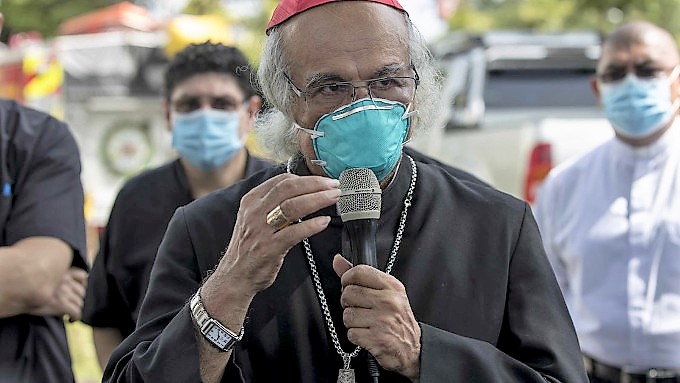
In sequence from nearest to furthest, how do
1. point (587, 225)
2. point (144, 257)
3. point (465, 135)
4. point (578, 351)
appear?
point (578, 351) → point (144, 257) → point (587, 225) → point (465, 135)

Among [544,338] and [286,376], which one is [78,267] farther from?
[544,338]

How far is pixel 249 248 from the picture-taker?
222 cm

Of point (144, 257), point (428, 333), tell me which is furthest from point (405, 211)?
point (144, 257)

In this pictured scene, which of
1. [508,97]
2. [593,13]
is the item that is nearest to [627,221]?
[508,97]

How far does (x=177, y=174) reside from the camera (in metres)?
4.50

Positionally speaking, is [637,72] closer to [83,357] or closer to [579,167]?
[579,167]

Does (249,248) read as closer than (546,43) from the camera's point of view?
Yes

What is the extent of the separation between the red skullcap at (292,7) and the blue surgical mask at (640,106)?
2404 mm

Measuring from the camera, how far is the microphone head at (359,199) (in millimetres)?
2234

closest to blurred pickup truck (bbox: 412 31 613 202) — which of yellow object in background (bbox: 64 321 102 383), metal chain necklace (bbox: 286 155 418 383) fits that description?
yellow object in background (bbox: 64 321 102 383)

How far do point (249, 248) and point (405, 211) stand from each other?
1.81 ft

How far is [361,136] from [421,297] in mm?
433

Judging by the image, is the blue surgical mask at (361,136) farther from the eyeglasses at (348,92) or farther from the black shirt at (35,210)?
the black shirt at (35,210)

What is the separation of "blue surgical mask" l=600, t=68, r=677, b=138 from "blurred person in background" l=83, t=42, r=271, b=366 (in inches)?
62.9
